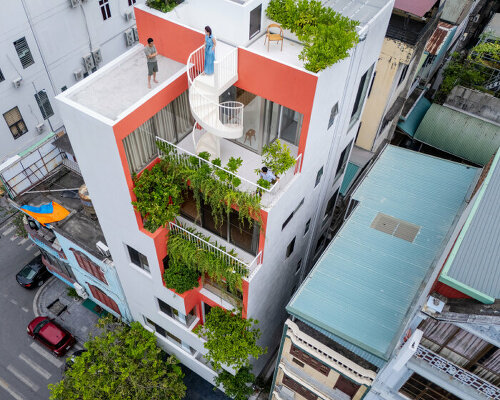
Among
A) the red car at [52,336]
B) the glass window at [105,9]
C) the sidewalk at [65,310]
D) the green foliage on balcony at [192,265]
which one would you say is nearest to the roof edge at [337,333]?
the green foliage on balcony at [192,265]

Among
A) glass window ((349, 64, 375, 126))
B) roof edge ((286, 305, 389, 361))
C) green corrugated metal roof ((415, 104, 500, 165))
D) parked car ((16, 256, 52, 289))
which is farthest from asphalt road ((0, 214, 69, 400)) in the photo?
green corrugated metal roof ((415, 104, 500, 165))

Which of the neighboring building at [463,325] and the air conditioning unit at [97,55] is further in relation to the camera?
the air conditioning unit at [97,55]

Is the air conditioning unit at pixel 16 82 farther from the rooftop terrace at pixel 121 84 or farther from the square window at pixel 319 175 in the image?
the square window at pixel 319 175

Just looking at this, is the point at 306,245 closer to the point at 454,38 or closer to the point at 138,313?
the point at 138,313

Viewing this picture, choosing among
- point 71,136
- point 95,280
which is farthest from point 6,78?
point 71,136

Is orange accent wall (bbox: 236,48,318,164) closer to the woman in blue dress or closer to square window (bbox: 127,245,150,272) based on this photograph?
the woman in blue dress

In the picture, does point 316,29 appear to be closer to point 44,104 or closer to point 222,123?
A: point 222,123
